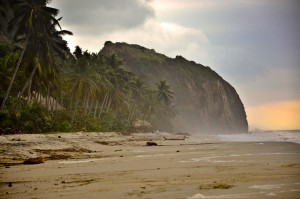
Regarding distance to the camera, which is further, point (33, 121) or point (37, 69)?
point (37, 69)

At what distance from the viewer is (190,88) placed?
141m

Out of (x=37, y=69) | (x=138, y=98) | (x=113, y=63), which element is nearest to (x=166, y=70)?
(x=138, y=98)

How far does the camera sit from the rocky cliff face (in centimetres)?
13450

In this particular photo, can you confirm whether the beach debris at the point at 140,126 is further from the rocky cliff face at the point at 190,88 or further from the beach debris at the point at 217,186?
the rocky cliff face at the point at 190,88

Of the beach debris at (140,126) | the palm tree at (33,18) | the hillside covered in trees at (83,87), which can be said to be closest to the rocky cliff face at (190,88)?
the hillside covered in trees at (83,87)

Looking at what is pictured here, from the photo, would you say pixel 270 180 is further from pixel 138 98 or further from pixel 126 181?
pixel 138 98

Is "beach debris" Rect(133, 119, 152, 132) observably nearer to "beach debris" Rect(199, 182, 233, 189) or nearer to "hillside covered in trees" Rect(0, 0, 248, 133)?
"hillside covered in trees" Rect(0, 0, 248, 133)

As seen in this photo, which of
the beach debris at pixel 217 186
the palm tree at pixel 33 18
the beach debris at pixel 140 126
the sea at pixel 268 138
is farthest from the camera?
the beach debris at pixel 140 126

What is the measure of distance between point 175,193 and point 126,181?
5.38 feet

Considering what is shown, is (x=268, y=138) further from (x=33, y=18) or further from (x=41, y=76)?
(x=33, y=18)

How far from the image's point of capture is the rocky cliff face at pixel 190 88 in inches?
5295

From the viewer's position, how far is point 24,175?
730 centimetres

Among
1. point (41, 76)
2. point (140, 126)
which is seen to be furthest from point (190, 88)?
point (41, 76)

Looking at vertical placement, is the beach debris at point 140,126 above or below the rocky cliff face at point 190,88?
below
